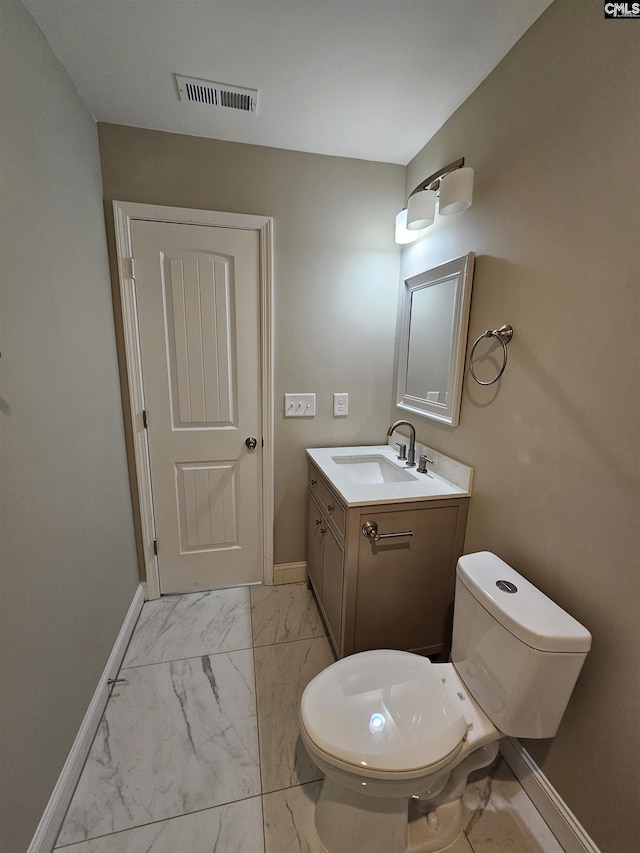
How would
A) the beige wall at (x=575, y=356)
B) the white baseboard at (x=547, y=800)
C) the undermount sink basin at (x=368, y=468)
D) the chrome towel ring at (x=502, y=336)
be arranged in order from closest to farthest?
the beige wall at (x=575, y=356), the white baseboard at (x=547, y=800), the chrome towel ring at (x=502, y=336), the undermount sink basin at (x=368, y=468)

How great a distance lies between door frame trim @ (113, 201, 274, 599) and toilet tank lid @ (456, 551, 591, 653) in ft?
3.93

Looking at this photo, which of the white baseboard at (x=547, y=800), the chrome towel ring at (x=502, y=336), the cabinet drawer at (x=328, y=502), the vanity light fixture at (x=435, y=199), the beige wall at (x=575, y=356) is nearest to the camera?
the beige wall at (x=575, y=356)

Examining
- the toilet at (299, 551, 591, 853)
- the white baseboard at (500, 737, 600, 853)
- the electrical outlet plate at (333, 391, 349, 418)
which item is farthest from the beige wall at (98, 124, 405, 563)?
the white baseboard at (500, 737, 600, 853)

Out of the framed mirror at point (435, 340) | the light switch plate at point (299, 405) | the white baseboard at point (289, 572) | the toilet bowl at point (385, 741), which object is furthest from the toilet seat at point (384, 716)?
the light switch plate at point (299, 405)

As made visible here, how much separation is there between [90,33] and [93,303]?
86cm

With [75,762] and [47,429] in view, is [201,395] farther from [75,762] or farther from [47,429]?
[75,762]

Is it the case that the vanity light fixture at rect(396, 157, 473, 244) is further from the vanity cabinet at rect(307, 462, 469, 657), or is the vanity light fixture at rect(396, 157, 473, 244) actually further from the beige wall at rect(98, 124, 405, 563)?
the vanity cabinet at rect(307, 462, 469, 657)

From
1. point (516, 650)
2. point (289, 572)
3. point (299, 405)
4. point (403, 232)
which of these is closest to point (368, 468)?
point (299, 405)

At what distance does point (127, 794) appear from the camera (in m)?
1.15

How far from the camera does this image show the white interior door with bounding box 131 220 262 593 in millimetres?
1745

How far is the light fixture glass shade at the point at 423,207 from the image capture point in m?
1.52

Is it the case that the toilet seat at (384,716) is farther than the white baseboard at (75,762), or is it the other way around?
the white baseboard at (75,762)

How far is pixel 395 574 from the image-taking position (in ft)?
4.71

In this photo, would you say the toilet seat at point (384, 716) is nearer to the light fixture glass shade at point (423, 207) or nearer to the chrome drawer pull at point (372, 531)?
the chrome drawer pull at point (372, 531)
